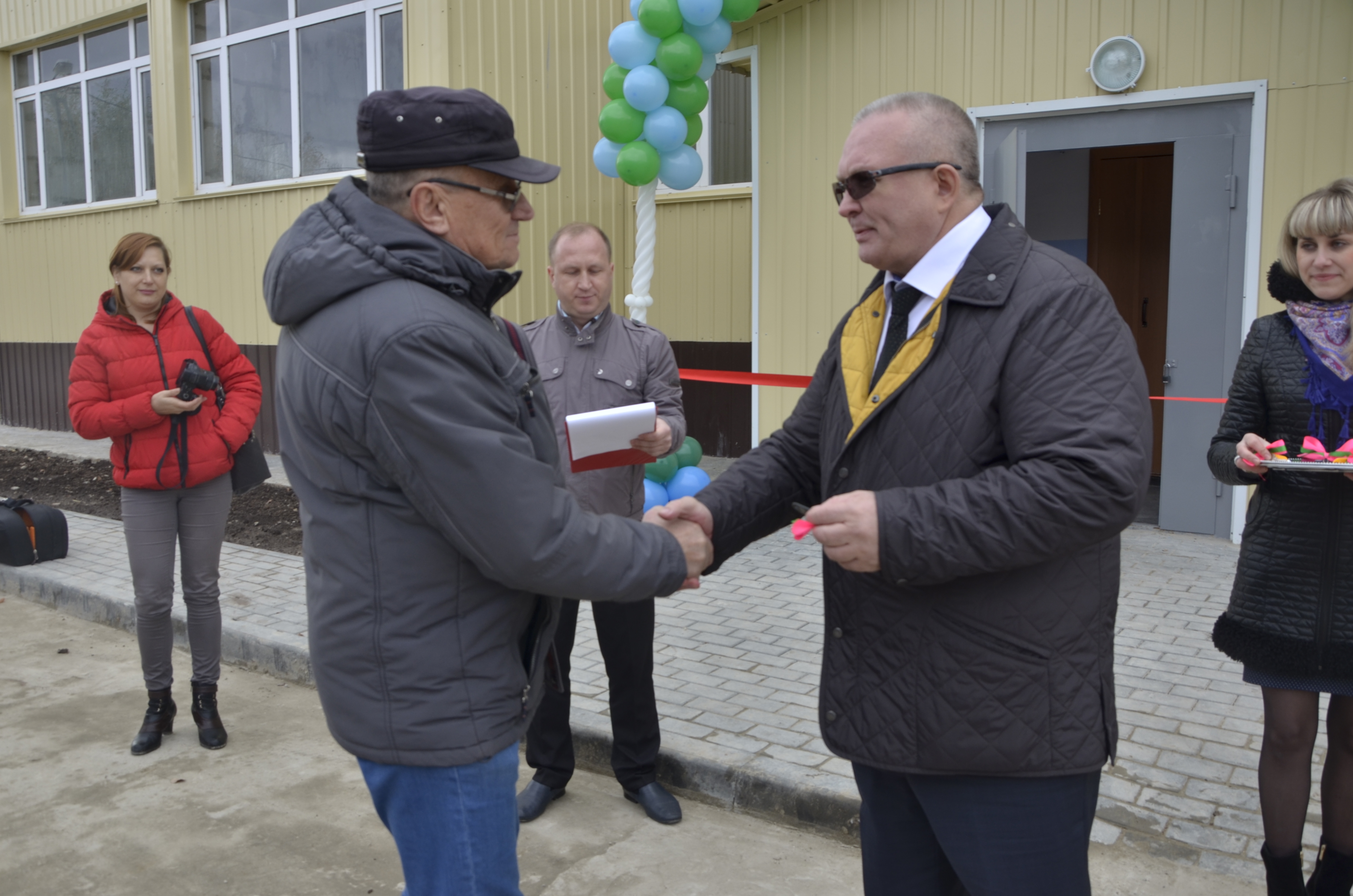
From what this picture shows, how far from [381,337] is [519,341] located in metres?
0.57

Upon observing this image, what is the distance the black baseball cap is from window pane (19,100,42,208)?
15.5 metres

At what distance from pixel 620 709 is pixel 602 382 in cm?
117

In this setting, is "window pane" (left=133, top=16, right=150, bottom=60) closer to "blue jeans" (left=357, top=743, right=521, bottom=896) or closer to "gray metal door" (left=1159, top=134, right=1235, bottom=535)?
"gray metal door" (left=1159, top=134, right=1235, bottom=535)

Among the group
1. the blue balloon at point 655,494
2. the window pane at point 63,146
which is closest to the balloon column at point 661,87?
the blue balloon at point 655,494

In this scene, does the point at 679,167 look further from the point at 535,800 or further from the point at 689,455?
the point at 535,800

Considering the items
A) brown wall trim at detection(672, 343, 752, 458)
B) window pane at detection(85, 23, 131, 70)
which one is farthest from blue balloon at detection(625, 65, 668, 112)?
window pane at detection(85, 23, 131, 70)

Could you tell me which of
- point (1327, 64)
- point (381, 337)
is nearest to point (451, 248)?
point (381, 337)

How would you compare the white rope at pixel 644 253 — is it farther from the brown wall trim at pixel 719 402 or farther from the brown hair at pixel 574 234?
the brown hair at pixel 574 234

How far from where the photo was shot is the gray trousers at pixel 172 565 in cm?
436

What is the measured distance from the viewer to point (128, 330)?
4.45 meters

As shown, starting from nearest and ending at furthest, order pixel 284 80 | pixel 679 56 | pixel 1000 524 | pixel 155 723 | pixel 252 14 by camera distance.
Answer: pixel 1000 524 → pixel 155 723 → pixel 679 56 → pixel 284 80 → pixel 252 14

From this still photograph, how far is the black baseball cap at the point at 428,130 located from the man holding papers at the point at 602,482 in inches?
68.8

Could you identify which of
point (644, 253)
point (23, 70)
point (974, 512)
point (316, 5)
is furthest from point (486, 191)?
point (23, 70)

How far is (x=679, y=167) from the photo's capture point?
7383mm
